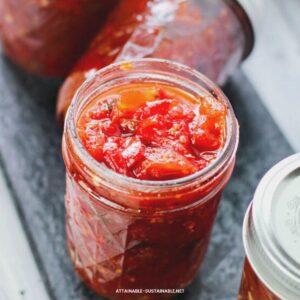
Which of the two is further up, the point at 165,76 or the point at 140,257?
the point at 165,76

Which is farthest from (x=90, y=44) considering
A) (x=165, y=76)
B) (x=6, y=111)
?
(x=165, y=76)

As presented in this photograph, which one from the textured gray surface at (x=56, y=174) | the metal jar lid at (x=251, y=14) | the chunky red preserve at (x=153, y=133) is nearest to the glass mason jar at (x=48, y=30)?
the textured gray surface at (x=56, y=174)

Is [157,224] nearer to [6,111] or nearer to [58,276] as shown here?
[58,276]

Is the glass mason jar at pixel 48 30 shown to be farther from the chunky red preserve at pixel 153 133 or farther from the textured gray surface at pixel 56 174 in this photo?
the chunky red preserve at pixel 153 133

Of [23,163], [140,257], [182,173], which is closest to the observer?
[182,173]

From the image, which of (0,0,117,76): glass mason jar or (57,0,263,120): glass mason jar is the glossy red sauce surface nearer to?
(57,0,263,120): glass mason jar

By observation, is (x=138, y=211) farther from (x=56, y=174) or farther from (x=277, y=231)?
(x=56, y=174)
